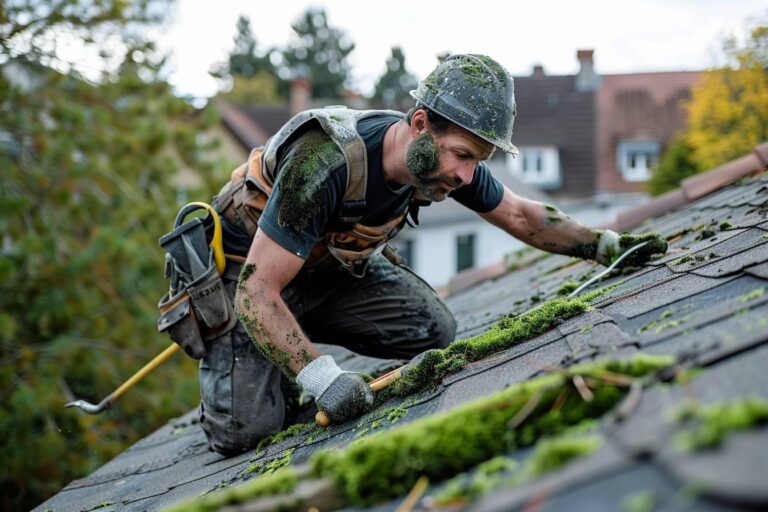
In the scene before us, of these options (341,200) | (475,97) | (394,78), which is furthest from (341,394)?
(394,78)

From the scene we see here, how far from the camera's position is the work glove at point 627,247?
347cm

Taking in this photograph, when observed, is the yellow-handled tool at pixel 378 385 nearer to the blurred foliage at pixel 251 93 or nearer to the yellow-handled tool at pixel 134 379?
the yellow-handled tool at pixel 134 379

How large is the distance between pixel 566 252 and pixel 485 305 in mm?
1198

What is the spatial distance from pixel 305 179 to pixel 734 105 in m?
10.3

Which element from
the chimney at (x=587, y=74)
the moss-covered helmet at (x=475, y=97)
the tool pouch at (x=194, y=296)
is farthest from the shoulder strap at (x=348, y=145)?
the chimney at (x=587, y=74)

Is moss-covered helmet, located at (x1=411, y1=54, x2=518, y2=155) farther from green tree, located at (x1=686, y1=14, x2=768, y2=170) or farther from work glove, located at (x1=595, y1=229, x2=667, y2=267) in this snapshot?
green tree, located at (x1=686, y1=14, x2=768, y2=170)

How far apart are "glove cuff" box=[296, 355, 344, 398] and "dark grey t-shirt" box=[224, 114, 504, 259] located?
0.41 metres

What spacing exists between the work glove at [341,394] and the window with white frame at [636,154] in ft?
88.4

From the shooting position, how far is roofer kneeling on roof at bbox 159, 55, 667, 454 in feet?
9.95

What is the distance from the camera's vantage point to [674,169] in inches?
696

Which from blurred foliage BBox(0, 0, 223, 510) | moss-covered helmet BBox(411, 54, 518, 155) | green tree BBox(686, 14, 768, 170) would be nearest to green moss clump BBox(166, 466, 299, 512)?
moss-covered helmet BBox(411, 54, 518, 155)

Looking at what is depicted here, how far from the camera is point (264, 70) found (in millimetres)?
51469

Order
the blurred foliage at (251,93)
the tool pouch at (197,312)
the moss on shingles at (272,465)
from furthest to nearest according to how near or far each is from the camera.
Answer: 1. the blurred foliage at (251,93)
2. the tool pouch at (197,312)
3. the moss on shingles at (272,465)

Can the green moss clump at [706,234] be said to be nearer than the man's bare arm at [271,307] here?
No
